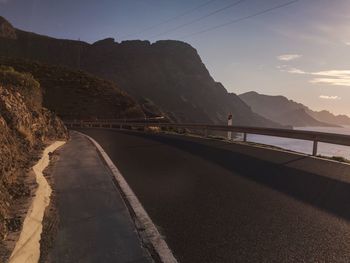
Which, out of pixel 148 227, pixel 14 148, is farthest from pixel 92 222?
pixel 14 148

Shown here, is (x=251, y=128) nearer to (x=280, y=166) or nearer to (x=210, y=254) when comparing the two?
(x=280, y=166)

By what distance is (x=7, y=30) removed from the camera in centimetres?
17800

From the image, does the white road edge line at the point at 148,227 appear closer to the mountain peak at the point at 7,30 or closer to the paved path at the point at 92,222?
the paved path at the point at 92,222

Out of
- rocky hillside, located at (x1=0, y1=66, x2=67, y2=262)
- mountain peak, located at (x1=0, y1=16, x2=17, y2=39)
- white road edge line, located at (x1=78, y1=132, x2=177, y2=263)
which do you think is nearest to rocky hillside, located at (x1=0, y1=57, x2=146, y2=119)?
rocky hillside, located at (x1=0, y1=66, x2=67, y2=262)

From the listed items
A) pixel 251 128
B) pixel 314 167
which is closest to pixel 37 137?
pixel 314 167

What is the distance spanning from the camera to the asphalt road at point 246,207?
4.90 metres

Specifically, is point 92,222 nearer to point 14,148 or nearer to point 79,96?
point 14,148

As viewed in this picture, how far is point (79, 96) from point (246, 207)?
72201 mm

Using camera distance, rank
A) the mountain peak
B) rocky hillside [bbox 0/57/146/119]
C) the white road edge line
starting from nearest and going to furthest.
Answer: the white road edge line, rocky hillside [bbox 0/57/146/119], the mountain peak

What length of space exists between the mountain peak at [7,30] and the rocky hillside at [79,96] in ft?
291

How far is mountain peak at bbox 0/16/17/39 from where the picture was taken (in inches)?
6866

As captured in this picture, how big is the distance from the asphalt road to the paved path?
0.45m

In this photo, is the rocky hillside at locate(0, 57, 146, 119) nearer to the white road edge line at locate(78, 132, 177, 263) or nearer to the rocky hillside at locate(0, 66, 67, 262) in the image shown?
the rocky hillside at locate(0, 66, 67, 262)

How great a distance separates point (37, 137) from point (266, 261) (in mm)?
9470
